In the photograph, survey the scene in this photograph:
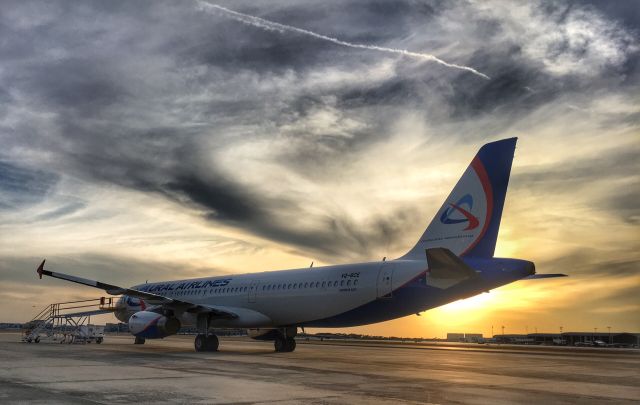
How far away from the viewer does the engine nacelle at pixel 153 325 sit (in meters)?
29.7

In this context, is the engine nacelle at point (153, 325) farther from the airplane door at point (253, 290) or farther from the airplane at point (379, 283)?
the airplane door at point (253, 290)

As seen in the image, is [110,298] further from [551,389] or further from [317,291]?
[551,389]

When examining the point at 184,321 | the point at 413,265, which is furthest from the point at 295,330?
the point at 413,265

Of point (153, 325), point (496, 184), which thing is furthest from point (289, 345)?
point (496, 184)

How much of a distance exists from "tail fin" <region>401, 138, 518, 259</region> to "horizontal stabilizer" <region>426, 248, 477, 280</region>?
4.52 ft

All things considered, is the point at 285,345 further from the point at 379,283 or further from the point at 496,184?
the point at 496,184

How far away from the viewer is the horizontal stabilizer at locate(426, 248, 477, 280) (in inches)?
803

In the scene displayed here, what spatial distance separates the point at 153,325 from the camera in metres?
30.0

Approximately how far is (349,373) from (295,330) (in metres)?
13.9

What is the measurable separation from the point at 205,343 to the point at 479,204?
15.2m

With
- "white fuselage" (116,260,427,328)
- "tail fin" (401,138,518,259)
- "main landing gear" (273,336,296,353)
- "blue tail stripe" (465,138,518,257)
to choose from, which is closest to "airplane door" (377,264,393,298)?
"white fuselage" (116,260,427,328)

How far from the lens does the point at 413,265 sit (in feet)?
77.2

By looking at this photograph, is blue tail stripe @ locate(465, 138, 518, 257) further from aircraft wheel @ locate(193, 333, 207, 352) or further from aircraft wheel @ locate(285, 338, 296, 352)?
aircraft wheel @ locate(193, 333, 207, 352)

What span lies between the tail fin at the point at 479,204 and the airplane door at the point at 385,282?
2332mm
